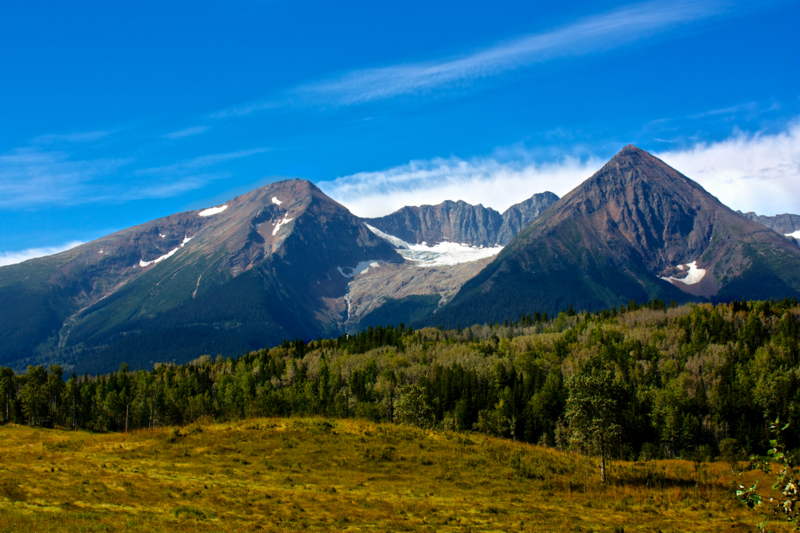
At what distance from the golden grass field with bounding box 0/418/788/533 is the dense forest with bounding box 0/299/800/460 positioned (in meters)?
43.9

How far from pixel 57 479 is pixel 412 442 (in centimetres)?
3264

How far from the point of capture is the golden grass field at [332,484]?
110ft

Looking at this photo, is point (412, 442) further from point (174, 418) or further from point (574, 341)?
point (574, 341)

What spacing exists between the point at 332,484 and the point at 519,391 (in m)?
104

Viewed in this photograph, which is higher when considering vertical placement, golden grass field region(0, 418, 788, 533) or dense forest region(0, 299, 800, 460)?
golden grass field region(0, 418, 788, 533)

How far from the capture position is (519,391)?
140 meters

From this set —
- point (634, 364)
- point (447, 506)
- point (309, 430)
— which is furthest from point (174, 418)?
point (634, 364)

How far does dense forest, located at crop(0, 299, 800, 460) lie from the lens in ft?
413

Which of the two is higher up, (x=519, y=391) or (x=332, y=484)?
(x=332, y=484)

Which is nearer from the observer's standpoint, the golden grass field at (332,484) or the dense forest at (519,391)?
the golden grass field at (332,484)

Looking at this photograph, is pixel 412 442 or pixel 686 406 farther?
pixel 686 406

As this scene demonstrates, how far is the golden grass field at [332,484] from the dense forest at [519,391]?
43.9m

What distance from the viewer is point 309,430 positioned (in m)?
59.5

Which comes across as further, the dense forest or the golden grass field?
the dense forest
